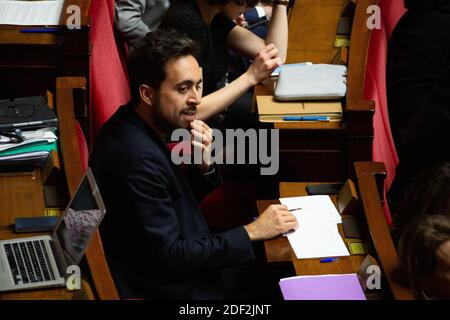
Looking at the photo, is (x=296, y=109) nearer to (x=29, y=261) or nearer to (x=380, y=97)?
(x=380, y=97)

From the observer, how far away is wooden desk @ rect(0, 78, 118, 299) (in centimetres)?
167

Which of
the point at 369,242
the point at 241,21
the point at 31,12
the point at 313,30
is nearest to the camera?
the point at 369,242

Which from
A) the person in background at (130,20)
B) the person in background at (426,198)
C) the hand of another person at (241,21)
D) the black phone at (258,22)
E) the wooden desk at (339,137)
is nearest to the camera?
the person in background at (426,198)

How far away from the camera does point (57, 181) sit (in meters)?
1.92

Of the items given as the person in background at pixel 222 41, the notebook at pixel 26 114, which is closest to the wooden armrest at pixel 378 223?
the person in background at pixel 222 41

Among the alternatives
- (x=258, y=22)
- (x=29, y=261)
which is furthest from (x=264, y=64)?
(x=29, y=261)

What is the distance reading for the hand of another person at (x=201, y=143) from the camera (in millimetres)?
1979

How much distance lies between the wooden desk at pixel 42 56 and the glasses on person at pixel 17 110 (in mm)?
248

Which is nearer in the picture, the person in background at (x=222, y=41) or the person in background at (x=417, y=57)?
the person in background at (x=222, y=41)

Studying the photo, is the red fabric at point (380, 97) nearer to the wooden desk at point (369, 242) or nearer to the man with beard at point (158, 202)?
the wooden desk at point (369, 242)

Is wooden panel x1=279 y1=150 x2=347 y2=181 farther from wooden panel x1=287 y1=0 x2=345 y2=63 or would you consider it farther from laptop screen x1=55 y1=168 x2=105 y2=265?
laptop screen x1=55 y1=168 x2=105 y2=265

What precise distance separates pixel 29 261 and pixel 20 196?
26 cm
